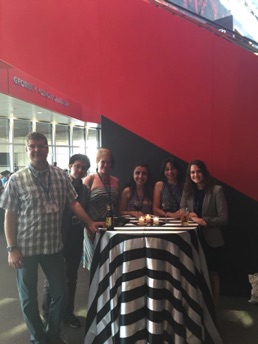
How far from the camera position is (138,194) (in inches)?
115

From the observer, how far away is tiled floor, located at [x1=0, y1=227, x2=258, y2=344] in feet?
8.18

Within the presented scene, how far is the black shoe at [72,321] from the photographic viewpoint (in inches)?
106

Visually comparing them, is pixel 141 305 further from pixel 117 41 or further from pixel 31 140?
pixel 117 41

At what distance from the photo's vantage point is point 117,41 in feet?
10.7

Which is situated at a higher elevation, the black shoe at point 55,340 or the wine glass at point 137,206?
the wine glass at point 137,206

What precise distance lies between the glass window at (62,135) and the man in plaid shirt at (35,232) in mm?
12645

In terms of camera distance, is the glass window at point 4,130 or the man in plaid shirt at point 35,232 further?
the glass window at point 4,130

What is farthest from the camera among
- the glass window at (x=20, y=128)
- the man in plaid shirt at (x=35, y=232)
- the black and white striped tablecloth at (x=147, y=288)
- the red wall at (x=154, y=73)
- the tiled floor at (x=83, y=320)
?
the glass window at (x=20, y=128)

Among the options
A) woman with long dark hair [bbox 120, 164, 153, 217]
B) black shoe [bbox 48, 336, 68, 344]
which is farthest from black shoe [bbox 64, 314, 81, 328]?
woman with long dark hair [bbox 120, 164, 153, 217]

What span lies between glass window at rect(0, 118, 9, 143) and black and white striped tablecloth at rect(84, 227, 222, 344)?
1088cm

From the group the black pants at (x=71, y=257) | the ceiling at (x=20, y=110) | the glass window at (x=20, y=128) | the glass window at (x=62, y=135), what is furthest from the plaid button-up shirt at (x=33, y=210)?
the glass window at (x=62, y=135)

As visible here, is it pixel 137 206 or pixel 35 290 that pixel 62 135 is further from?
pixel 35 290

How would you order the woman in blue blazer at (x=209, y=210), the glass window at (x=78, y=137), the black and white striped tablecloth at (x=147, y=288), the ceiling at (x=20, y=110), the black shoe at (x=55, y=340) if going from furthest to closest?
the glass window at (x=78, y=137), the ceiling at (x=20, y=110), the woman in blue blazer at (x=209, y=210), the black shoe at (x=55, y=340), the black and white striped tablecloth at (x=147, y=288)

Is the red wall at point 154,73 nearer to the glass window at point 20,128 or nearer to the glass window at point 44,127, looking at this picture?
the glass window at point 20,128
